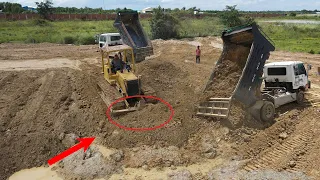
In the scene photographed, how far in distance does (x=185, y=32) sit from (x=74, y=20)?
97.9 ft

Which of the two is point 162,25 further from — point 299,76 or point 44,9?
point 44,9

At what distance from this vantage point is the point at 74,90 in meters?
14.0

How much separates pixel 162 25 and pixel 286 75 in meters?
23.5

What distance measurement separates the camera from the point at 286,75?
12219mm

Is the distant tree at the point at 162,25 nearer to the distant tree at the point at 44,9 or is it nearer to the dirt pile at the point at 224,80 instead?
the dirt pile at the point at 224,80

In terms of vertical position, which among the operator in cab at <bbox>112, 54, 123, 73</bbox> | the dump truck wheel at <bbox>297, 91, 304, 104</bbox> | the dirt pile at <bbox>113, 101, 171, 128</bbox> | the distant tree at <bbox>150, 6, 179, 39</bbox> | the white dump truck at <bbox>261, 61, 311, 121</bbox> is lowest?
the dirt pile at <bbox>113, 101, 171, 128</bbox>

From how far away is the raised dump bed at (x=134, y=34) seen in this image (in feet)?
66.1

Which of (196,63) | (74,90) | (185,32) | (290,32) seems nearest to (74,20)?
(185,32)

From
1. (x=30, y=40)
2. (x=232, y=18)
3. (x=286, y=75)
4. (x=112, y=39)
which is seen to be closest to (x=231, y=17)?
(x=232, y=18)

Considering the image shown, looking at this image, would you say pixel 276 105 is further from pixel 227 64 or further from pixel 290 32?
pixel 290 32

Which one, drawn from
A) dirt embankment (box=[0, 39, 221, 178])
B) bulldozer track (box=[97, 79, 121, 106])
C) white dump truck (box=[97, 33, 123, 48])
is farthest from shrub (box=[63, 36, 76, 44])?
bulldozer track (box=[97, 79, 121, 106])

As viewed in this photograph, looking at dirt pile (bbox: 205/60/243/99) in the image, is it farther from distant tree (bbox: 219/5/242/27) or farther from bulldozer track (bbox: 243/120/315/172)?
distant tree (bbox: 219/5/242/27)

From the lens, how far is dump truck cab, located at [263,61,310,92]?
1216cm

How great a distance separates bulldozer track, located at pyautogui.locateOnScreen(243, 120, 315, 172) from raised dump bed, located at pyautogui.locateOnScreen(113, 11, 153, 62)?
487 inches
